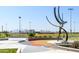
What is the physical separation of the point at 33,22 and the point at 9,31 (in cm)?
89

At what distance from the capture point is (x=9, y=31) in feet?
31.0

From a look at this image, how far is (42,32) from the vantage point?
372 inches
